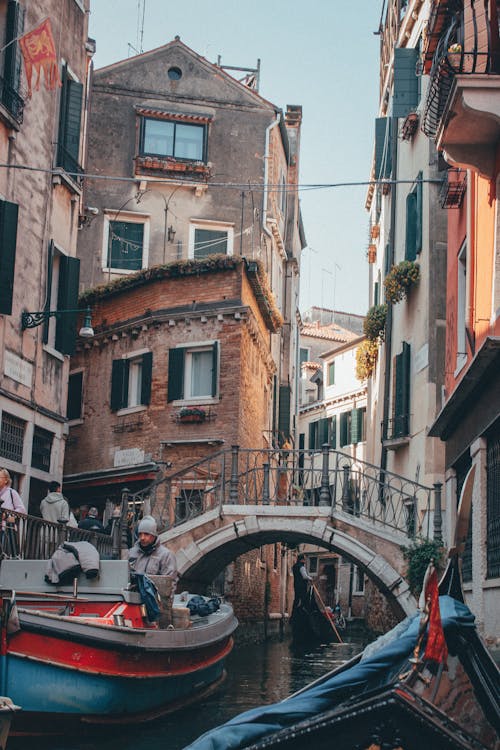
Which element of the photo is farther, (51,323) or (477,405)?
(51,323)

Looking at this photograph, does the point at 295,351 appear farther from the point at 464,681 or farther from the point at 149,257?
the point at 464,681

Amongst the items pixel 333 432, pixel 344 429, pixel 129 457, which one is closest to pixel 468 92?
pixel 129 457

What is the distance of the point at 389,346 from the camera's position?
61.8 ft

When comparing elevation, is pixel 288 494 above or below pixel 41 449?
below

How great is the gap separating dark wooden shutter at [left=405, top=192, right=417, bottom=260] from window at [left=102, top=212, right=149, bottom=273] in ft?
21.3

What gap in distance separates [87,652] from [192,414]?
9.75 m

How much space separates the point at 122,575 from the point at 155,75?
15008 millimetres

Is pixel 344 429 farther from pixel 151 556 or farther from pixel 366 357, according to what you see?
pixel 151 556

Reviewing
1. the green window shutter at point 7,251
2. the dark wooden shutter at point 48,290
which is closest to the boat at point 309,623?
the dark wooden shutter at point 48,290

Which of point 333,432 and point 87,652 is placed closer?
point 87,652

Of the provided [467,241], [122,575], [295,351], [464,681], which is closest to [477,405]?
[467,241]

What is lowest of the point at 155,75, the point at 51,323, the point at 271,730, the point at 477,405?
the point at 271,730

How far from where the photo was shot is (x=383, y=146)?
20.4 m

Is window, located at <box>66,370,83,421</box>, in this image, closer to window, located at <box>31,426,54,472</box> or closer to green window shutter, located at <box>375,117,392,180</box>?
window, located at <box>31,426,54,472</box>
